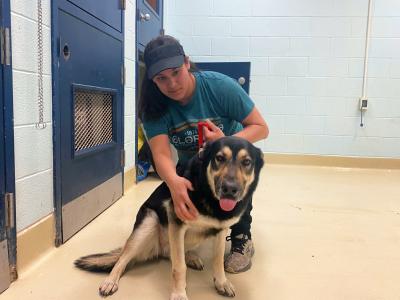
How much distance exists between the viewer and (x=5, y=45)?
51.6 inches

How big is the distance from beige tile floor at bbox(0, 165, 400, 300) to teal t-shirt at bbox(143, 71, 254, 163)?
607 millimetres

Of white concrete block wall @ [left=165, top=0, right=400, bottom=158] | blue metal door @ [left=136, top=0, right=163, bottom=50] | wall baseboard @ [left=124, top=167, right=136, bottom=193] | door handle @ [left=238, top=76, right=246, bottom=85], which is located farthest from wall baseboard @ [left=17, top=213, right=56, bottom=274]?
white concrete block wall @ [left=165, top=0, right=400, bottom=158]

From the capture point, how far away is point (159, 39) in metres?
1.45

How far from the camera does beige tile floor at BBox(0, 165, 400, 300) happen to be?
1421mm

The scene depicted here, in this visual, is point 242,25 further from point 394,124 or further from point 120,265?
point 120,265

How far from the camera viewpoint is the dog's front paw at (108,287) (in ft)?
4.47

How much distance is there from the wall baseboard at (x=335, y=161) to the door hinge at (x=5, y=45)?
3.21m

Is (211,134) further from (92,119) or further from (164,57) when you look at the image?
(92,119)

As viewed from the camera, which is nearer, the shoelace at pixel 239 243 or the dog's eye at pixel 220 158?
the dog's eye at pixel 220 158

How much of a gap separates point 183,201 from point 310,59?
3156 millimetres

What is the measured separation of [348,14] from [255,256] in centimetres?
310

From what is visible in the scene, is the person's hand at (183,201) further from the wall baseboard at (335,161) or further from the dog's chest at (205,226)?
the wall baseboard at (335,161)

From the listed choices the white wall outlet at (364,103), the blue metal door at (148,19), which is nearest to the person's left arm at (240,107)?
the blue metal door at (148,19)

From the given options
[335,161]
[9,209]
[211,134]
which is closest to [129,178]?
[9,209]
